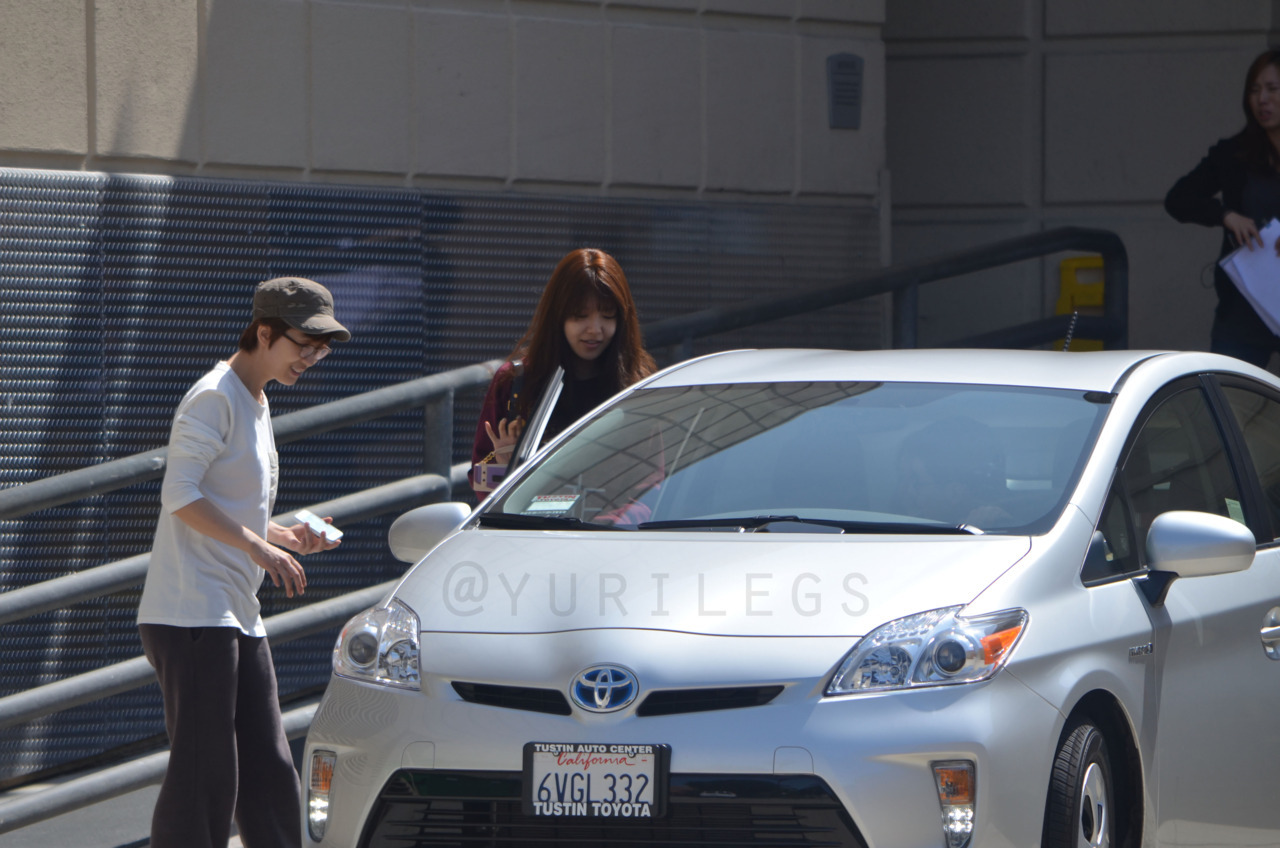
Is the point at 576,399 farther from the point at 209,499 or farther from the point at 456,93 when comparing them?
the point at 456,93

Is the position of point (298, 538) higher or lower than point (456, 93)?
lower

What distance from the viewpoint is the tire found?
362 cm

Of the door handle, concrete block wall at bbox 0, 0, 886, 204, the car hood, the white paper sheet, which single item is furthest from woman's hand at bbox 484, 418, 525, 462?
the white paper sheet

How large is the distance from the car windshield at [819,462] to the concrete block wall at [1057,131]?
18.9ft

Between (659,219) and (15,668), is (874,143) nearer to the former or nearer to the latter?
(659,219)

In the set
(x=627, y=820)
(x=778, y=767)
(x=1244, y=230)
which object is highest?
(x=1244, y=230)

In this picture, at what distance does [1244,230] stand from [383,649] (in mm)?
5037

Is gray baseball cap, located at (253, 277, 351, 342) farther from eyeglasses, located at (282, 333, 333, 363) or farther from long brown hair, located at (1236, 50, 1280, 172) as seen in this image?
long brown hair, located at (1236, 50, 1280, 172)

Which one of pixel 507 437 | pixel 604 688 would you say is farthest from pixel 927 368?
pixel 604 688

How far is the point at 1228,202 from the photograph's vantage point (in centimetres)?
803

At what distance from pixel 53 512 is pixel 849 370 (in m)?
3.30

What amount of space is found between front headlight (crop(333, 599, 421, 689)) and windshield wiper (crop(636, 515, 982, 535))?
27.3 inches

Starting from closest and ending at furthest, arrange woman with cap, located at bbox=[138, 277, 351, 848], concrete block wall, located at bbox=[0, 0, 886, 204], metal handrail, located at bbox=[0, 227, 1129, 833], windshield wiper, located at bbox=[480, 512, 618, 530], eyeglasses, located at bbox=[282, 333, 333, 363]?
windshield wiper, located at bbox=[480, 512, 618, 530] < woman with cap, located at bbox=[138, 277, 351, 848] < eyeglasses, located at bbox=[282, 333, 333, 363] < metal handrail, located at bbox=[0, 227, 1129, 833] < concrete block wall, located at bbox=[0, 0, 886, 204]

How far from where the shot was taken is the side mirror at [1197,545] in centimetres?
401
